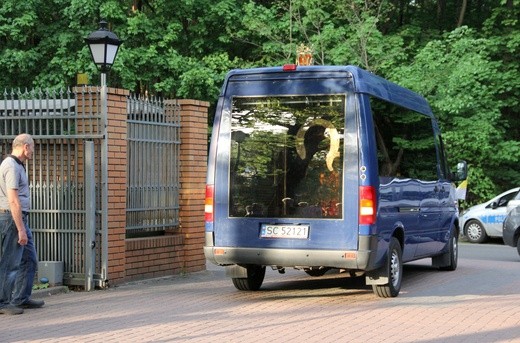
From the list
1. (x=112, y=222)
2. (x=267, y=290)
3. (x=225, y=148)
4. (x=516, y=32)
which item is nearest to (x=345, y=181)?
(x=225, y=148)

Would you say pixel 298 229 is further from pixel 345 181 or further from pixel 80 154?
pixel 80 154

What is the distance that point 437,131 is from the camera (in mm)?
15930

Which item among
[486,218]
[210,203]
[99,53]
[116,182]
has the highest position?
[99,53]

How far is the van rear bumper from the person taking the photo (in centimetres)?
1164

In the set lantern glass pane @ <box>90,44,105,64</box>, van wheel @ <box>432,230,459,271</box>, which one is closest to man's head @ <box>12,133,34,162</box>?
lantern glass pane @ <box>90,44,105,64</box>

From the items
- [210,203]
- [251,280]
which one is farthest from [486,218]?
[210,203]

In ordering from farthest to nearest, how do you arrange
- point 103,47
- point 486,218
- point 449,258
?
point 486,218 < point 449,258 < point 103,47

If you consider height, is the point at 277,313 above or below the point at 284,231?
below

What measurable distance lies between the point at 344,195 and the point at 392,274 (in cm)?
154

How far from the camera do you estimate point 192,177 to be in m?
15.4

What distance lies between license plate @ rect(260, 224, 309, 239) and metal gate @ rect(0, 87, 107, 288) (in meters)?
Result: 2.37

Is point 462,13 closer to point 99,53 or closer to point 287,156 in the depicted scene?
point 99,53

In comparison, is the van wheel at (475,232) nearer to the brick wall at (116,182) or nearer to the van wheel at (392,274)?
the van wheel at (392,274)

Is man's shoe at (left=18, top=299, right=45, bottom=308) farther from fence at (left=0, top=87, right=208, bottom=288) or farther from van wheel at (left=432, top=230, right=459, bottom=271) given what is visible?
van wheel at (left=432, top=230, right=459, bottom=271)
